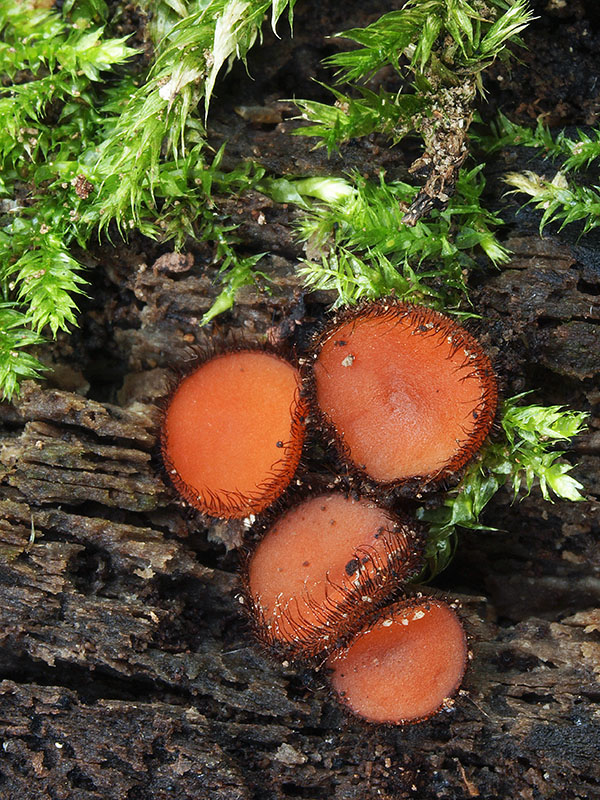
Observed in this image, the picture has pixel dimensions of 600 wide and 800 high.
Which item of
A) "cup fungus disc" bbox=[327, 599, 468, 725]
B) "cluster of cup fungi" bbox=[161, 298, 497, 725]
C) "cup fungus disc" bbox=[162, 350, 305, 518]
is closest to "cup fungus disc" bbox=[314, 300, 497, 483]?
"cluster of cup fungi" bbox=[161, 298, 497, 725]

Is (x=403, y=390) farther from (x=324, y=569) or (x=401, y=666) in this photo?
(x=401, y=666)

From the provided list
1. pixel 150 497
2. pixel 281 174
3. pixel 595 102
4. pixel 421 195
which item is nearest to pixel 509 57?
pixel 595 102

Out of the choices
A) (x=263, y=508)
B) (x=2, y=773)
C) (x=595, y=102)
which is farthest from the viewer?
(x=595, y=102)

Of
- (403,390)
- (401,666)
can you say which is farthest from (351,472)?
(401,666)

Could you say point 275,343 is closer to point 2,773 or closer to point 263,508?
point 263,508

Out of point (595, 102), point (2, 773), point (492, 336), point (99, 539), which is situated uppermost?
point (595, 102)
